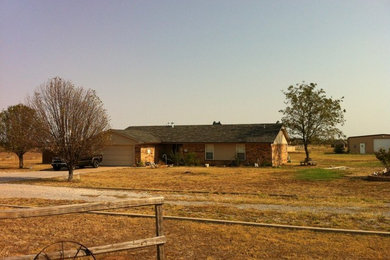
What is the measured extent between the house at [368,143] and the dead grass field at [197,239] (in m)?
48.3

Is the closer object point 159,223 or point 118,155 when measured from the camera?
point 159,223

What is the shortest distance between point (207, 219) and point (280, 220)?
73.5 inches

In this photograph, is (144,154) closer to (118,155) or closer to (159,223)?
(118,155)

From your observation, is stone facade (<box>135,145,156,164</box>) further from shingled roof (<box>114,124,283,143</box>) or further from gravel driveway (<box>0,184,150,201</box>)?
gravel driveway (<box>0,184,150,201</box>)

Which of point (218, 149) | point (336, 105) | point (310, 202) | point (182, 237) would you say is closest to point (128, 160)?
point (218, 149)

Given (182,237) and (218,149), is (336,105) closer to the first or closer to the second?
(218,149)

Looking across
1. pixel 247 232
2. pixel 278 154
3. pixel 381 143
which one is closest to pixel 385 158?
pixel 278 154

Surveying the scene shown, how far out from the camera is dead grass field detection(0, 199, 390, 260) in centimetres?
617

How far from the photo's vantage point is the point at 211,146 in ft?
115

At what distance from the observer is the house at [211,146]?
33125 millimetres

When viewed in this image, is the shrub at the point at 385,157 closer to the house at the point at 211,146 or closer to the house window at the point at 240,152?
the house at the point at 211,146

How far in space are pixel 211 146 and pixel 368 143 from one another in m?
30.1

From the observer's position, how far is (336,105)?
3516 cm

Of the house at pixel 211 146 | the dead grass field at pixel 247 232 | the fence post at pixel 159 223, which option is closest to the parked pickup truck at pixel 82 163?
the house at pixel 211 146
